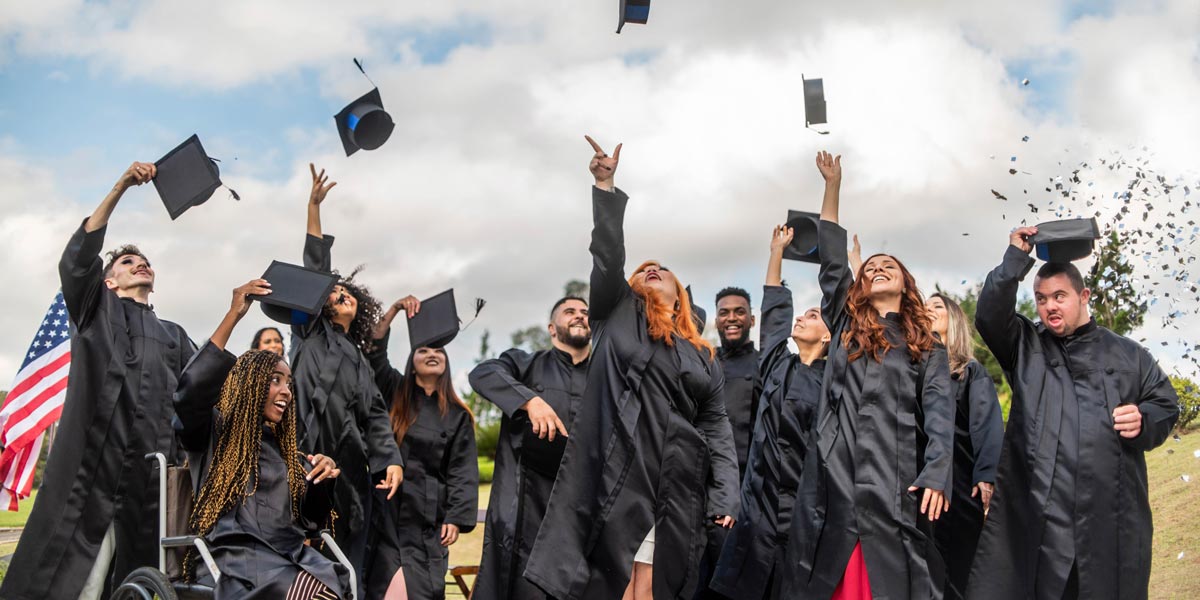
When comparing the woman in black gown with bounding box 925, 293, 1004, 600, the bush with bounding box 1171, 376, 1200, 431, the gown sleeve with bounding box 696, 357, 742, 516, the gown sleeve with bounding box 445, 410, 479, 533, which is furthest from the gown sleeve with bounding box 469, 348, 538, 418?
the bush with bounding box 1171, 376, 1200, 431

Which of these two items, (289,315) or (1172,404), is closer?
(1172,404)

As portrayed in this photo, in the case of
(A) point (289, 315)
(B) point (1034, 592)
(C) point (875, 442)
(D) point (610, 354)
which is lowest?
(B) point (1034, 592)

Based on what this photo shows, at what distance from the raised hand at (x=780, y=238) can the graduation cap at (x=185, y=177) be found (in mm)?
3139

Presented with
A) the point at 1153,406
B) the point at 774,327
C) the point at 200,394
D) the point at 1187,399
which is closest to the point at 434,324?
the point at 774,327

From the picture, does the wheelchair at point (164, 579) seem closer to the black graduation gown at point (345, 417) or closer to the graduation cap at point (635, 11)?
the black graduation gown at point (345, 417)

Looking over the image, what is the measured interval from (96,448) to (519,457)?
7.12 feet

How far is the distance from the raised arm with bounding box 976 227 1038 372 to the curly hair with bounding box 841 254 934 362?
0.27 metres

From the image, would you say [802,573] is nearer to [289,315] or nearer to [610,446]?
[610,446]

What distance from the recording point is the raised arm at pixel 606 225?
4965 mm

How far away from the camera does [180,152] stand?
612 centimetres

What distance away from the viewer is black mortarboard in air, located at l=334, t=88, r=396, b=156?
712cm

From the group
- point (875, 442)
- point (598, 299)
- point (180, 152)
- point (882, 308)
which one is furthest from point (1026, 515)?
point (180, 152)

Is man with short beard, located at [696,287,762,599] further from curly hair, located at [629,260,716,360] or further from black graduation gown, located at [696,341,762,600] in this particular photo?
curly hair, located at [629,260,716,360]

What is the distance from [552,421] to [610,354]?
0.42m
